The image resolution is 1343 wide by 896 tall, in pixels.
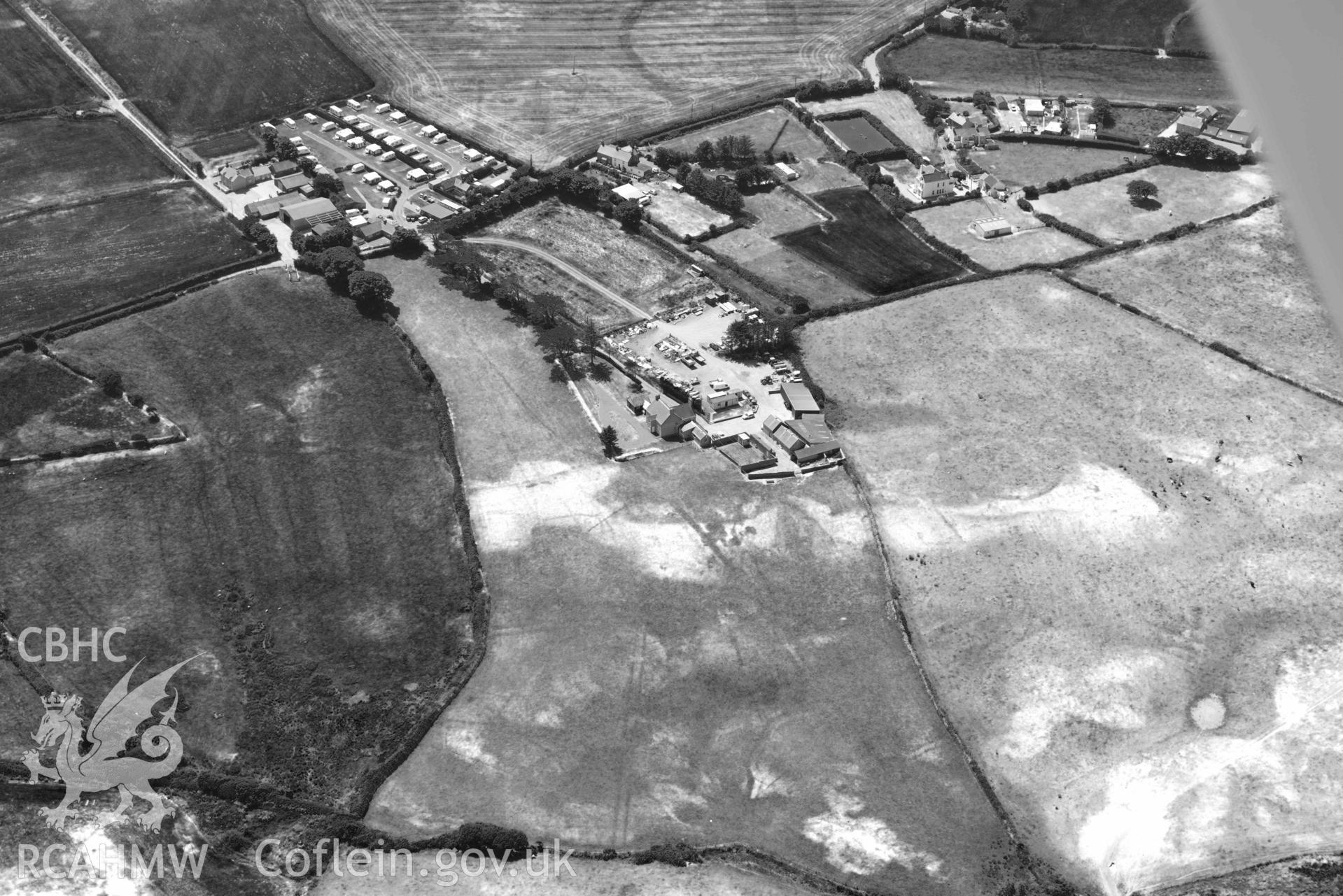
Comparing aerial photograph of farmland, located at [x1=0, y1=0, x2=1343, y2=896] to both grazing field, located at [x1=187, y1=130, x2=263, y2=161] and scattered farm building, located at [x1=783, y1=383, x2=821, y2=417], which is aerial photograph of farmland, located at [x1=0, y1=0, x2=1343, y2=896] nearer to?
scattered farm building, located at [x1=783, y1=383, x2=821, y2=417]

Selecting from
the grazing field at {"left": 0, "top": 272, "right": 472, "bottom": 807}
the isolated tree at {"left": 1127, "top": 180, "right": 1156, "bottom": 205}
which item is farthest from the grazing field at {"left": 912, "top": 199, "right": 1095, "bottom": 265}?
the grazing field at {"left": 0, "top": 272, "right": 472, "bottom": 807}

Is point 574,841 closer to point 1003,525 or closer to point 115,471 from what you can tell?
point 1003,525

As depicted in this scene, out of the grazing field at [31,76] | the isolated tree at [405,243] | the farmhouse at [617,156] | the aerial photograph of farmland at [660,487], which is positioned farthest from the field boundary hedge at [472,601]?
the grazing field at [31,76]

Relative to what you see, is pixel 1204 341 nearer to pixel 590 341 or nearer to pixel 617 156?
pixel 590 341

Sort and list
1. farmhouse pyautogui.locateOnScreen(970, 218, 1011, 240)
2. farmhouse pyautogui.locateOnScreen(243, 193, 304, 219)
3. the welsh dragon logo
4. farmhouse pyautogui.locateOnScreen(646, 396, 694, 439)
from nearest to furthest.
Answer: the welsh dragon logo
farmhouse pyautogui.locateOnScreen(646, 396, 694, 439)
farmhouse pyautogui.locateOnScreen(970, 218, 1011, 240)
farmhouse pyautogui.locateOnScreen(243, 193, 304, 219)

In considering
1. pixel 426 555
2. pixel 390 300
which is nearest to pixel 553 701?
pixel 426 555

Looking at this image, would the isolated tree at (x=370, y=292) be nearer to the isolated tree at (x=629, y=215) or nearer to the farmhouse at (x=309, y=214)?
the farmhouse at (x=309, y=214)

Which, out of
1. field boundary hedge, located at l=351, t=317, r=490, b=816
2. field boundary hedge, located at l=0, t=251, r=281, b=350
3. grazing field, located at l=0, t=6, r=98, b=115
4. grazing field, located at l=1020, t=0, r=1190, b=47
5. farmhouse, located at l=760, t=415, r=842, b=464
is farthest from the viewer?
grazing field, located at l=1020, t=0, r=1190, b=47
